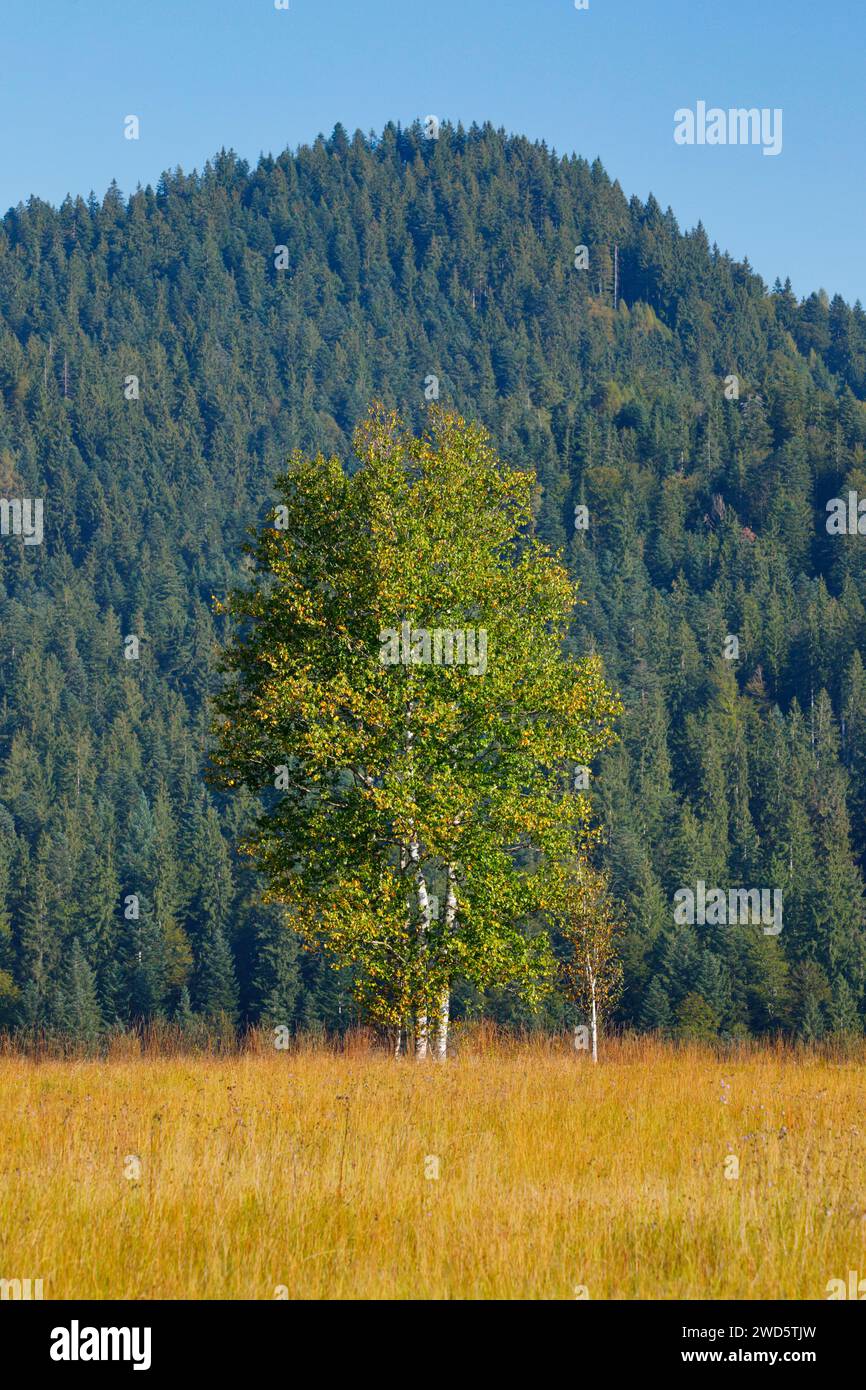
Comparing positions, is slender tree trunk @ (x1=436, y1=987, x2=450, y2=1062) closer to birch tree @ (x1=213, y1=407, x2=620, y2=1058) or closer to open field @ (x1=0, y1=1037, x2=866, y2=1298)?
birch tree @ (x1=213, y1=407, x2=620, y2=1058)

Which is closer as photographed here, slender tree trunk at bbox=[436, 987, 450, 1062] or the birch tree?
the birch tree

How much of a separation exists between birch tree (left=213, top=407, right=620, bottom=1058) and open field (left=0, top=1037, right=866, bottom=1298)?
6.60 metres

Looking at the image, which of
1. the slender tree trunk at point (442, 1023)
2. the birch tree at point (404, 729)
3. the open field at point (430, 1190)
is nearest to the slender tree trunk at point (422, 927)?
the birch tree at point (404, 729)

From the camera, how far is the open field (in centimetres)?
860

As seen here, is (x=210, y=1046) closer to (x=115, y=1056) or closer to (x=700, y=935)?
(x=115, y=1056)

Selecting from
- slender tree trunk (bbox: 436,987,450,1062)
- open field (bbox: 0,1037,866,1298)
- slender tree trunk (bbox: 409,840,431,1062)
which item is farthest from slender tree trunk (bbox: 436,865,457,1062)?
open field (bbox: 0,1037,866,1298)

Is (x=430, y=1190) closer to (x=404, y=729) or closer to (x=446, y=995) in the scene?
(x=446, y=995)

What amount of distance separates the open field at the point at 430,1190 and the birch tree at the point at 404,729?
660 centimetres

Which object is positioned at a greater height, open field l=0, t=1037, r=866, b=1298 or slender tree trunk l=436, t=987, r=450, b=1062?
open field l=0, t=1037, r=866, b=1298

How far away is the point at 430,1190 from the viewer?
10508mm

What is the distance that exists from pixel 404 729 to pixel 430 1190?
524 inches

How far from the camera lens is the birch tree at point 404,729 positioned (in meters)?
23.0

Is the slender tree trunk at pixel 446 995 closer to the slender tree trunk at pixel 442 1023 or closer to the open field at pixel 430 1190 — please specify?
the slender tree trunk at pixel 442 1023
